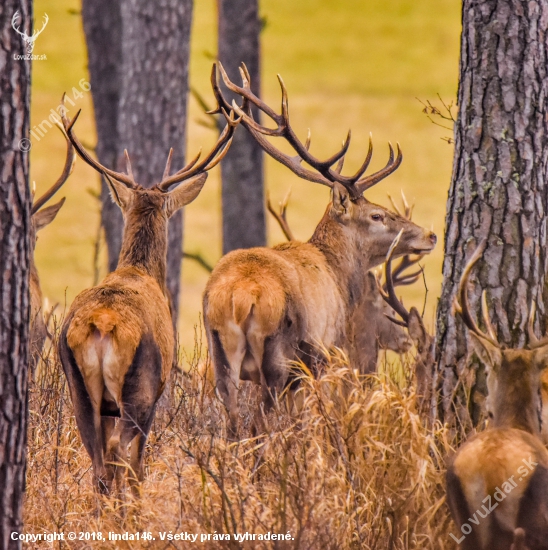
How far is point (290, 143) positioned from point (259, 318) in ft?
5.23

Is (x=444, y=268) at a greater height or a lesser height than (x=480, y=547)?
greater

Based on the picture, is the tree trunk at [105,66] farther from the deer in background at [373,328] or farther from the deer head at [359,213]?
the deer head at [359,213]

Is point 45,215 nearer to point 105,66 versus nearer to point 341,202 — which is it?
point 341,202

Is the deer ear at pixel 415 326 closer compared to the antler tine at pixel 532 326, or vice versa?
the antler tine at pixel 532 326

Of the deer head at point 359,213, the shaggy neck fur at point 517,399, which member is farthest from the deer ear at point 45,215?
the shaggy neck fur at point 517,399

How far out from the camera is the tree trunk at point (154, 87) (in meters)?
9.42

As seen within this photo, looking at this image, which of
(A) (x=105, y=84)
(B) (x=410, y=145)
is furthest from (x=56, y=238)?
(A) (x=105, y=84)

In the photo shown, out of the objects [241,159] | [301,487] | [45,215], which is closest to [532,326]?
[301,487]

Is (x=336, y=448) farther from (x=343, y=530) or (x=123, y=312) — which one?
(x=123, y=312)

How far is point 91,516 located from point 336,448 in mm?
1267

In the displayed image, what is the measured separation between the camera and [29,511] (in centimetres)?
514

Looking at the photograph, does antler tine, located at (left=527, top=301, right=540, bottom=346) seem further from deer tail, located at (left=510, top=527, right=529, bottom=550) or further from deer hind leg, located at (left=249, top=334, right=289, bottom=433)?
deer hind leg, located at (left=249, top=334, right=289, bottom=433)

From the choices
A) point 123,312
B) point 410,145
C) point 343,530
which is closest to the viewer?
point 343,530

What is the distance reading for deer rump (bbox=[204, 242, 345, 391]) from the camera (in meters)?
6.23
